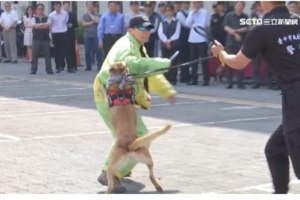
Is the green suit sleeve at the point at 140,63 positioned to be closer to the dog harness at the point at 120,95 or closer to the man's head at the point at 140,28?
the dog harness at the point at 120,95

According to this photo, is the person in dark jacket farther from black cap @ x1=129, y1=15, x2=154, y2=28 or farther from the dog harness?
the dog harness

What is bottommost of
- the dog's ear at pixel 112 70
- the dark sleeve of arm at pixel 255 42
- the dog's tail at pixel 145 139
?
the dog's tail at pixel 145 139

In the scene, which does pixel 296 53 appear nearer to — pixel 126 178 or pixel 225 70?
pixel 126 178

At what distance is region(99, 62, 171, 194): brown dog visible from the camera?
687cm

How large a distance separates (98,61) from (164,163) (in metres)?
13.6

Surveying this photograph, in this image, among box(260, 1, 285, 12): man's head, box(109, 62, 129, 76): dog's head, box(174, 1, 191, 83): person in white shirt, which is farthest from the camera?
box(174, 1, 191, 83): person in white shirt

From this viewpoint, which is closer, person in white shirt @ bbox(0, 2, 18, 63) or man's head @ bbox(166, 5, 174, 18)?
man's head @ bbox(166, 5, 174, 18)

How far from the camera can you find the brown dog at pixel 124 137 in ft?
22.5

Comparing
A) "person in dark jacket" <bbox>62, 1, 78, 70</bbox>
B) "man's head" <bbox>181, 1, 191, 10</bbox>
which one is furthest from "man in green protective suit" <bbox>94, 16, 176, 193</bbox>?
"person in dark jacket" <bbox>62, 1, 78, 70</bbox>

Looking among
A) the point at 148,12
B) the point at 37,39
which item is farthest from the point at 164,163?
the point at 37,39

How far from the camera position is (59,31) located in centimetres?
2103

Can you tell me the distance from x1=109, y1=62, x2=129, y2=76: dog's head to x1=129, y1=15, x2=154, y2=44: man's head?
50 cm

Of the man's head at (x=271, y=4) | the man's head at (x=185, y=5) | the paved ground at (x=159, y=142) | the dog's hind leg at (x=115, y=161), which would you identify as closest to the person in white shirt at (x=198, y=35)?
the paved ground at (x=159, y=142)

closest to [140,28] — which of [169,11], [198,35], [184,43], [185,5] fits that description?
[198,35]
